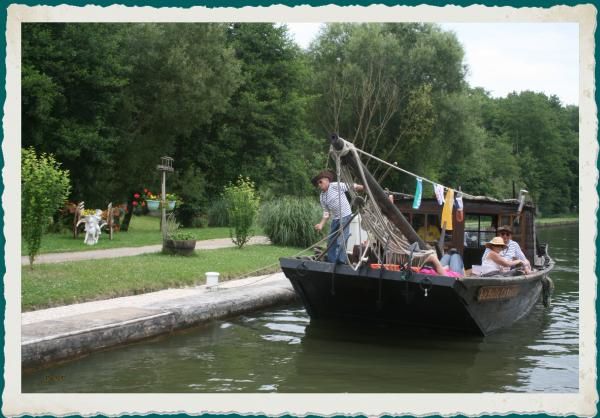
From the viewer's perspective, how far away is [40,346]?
800 centimetres

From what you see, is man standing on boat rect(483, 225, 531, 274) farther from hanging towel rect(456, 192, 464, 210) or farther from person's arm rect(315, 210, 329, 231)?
person's arm rect(315, 210, 329, 231)

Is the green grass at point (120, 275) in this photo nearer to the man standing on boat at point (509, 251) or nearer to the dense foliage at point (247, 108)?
the man standing on boat at point (509, 251)

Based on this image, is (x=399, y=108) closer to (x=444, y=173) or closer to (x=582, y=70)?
(x=444, y=173)

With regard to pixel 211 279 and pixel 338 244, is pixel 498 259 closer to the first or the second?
pixel 338 244

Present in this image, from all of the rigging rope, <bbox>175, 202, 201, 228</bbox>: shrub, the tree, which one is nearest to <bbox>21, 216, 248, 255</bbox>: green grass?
<bbox>175, 202, 201, 228</bbox>: shrub

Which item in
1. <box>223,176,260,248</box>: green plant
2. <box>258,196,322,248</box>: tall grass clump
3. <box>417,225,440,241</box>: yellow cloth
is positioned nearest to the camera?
<box>417,225,440,241</box>: yellow cloth

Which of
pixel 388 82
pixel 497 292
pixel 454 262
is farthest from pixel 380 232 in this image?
pixel 388 82

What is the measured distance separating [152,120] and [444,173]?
2594 cm

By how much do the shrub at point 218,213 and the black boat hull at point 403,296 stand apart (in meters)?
18.7

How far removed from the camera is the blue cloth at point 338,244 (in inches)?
420

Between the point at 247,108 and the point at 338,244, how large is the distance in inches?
919

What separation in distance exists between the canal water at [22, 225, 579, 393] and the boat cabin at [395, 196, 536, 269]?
2.24 meters

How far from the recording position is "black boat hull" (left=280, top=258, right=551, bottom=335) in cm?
1003

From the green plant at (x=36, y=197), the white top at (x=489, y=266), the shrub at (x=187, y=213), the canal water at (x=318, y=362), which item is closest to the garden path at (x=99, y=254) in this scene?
the green plant at (x=36, y=197)
